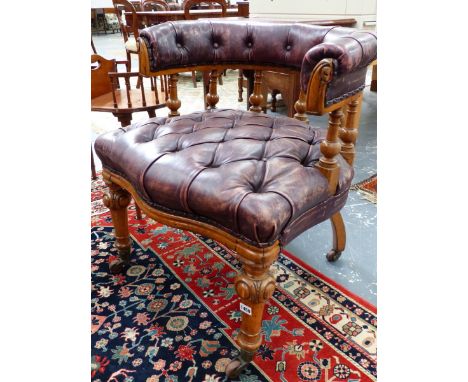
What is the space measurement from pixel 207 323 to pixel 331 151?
2.18 feet

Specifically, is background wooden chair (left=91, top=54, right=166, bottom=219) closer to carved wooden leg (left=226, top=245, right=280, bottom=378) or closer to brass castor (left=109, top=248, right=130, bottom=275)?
brass castor (left=109, top=248, right=130, bottom=275)

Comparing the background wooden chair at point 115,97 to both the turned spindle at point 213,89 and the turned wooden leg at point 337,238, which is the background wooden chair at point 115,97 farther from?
the turned wooden leg at point 337,238

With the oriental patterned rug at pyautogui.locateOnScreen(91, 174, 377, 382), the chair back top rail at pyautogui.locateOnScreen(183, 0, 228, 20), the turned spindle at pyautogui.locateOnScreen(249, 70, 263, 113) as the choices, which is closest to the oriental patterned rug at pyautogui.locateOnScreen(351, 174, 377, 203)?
the oriental patterned rug at pyautogui.locateOnScreen(91, 174, 377, 382)

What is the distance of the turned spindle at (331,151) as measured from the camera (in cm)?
92

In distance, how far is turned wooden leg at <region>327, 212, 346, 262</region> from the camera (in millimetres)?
1396

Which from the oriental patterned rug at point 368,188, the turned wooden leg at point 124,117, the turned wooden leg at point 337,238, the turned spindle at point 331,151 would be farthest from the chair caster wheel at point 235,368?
the turned wooden leg at point 124,117

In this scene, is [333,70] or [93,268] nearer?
[333,70]

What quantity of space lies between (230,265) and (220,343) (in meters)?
0.38

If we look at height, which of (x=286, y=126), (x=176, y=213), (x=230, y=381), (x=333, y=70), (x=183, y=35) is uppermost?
(x=183, y=35)

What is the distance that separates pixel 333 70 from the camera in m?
0.80

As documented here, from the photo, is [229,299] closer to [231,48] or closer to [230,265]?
[230,265]
